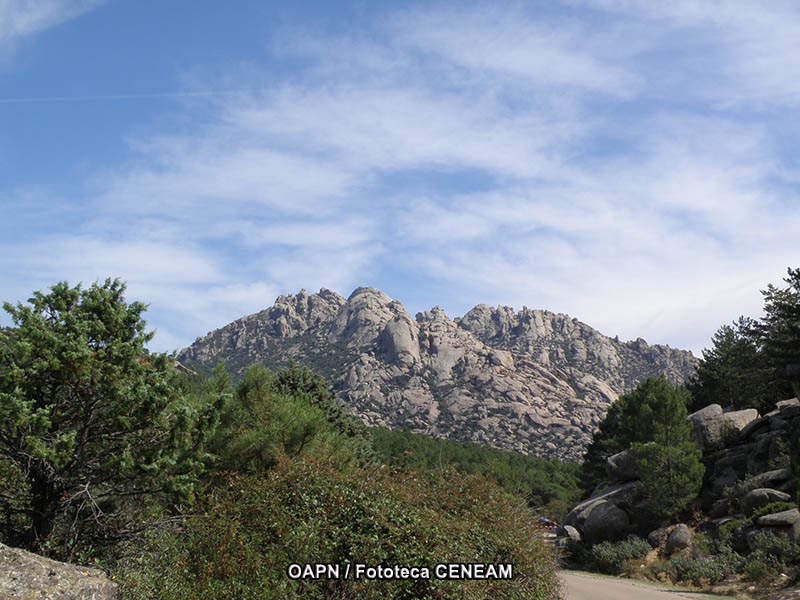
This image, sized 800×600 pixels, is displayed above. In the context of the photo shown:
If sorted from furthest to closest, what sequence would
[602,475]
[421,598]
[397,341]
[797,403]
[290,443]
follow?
[397,341]
[602,475]
[797,403]
[290,443]
[421,598]

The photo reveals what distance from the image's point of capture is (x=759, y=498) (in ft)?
73.9

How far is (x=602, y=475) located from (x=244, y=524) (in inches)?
1759

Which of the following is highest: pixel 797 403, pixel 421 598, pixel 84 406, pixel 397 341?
pixel 397 341

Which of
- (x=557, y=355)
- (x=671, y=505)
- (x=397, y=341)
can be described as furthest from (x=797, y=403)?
(x=557, y=355)

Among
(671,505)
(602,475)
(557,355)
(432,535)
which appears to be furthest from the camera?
(557,355)

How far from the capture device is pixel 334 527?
26.9 feet

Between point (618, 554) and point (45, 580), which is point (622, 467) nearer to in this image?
point (618, 554)

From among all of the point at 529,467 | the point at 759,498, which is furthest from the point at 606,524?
the point at 529,467

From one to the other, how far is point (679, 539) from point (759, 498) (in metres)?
3.47

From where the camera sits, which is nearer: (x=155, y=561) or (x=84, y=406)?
(x=155, y=561)

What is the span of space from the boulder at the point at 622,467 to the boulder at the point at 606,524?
3643 mm

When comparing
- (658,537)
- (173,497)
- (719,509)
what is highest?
(173,497)

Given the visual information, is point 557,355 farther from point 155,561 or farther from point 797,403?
point 155,561

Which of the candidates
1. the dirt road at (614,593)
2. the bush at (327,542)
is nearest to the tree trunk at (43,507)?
the bush at (327,542)
